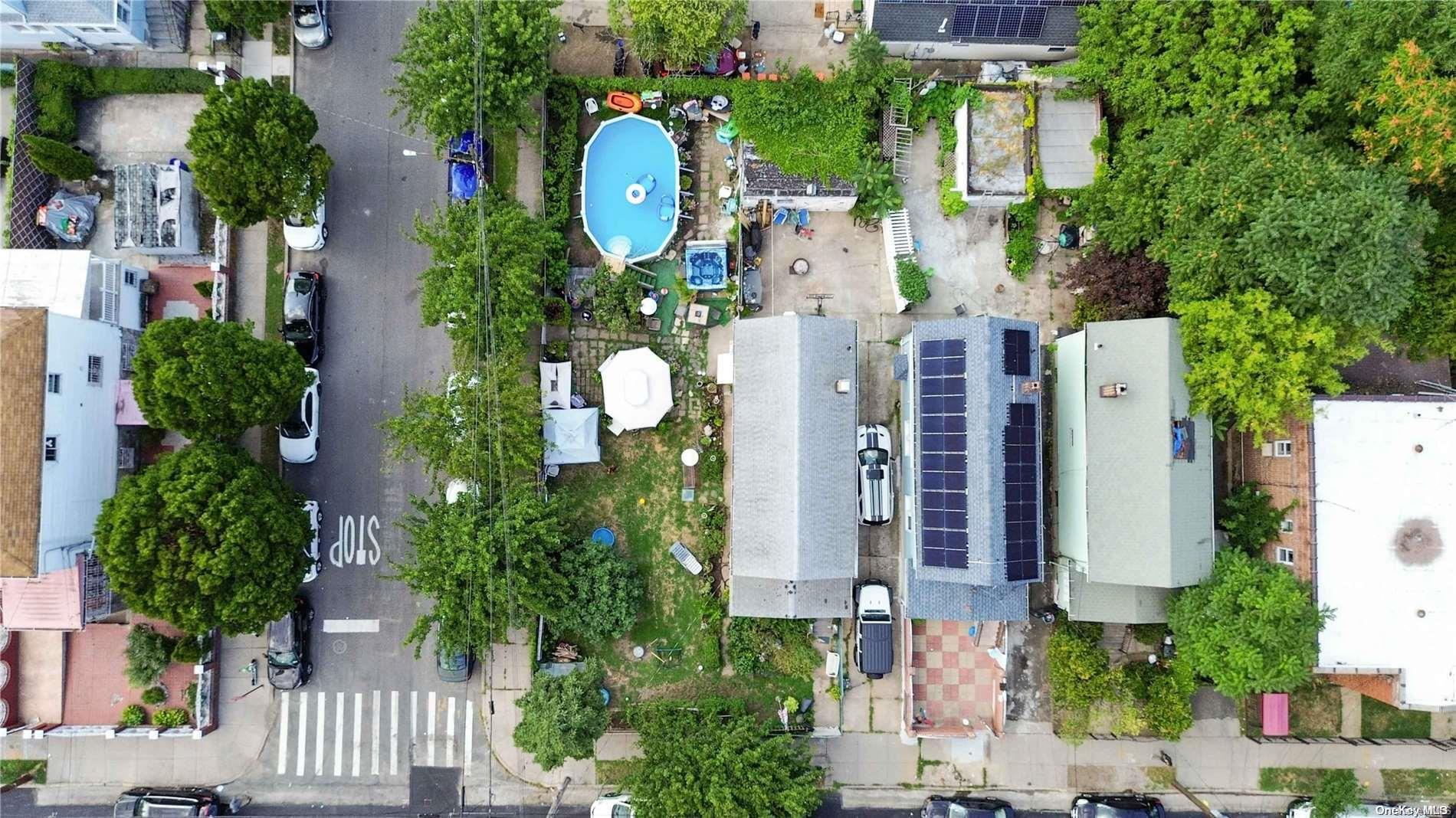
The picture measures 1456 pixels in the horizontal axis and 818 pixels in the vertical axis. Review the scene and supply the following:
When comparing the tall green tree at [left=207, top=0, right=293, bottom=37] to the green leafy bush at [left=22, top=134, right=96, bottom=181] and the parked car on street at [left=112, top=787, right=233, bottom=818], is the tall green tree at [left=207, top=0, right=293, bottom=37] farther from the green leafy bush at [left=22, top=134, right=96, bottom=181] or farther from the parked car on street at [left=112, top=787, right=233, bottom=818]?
the parked car on street at [left=112, top=787, right=233, bottom=818]

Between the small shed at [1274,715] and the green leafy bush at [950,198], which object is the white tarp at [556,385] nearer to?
the green leafy bush at [950,198]

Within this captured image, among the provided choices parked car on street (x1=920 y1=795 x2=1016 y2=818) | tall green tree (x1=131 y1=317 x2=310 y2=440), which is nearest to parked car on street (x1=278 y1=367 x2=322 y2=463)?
tall green tree (x1=131 y1=317 x2=310 y2=440)

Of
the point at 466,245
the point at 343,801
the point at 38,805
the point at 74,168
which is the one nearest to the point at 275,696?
the point at 343,801

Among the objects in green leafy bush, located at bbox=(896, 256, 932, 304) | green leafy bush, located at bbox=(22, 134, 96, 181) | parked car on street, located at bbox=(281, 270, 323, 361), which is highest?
green leafy bush, located at bbox=(22, 134, 96, 181)

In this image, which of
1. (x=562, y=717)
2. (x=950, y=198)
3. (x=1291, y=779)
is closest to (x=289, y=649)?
(x=562, y=717)

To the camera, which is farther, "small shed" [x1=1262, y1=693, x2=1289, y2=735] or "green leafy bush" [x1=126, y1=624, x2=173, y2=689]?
"small shed" [x1=1262, y1=693, x2=1289, y2=735]

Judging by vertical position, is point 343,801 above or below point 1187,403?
below

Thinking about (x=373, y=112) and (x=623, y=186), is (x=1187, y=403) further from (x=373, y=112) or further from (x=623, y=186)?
(x=373, y=112)
